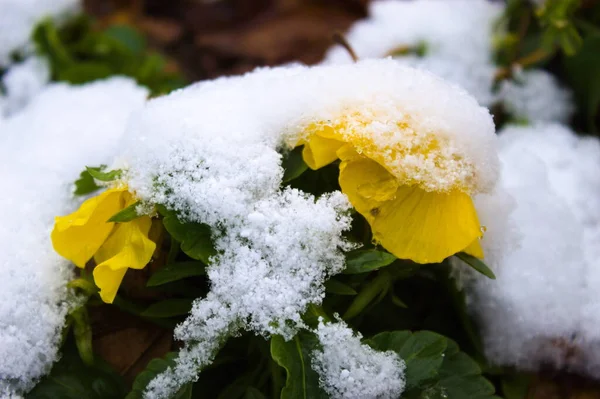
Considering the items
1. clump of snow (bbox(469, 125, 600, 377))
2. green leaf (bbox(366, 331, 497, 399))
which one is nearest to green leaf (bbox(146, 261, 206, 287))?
green leaf (bbox(366, 331, 497, 399))

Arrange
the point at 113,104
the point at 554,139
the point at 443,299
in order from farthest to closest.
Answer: the point at 554,139
the point at 113,104
the point at 443,299

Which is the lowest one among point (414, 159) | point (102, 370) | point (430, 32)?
point (102, 370)

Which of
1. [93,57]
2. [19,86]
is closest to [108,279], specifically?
[19,86]

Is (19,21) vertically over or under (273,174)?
under

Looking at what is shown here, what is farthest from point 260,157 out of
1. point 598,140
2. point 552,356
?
point 598,140

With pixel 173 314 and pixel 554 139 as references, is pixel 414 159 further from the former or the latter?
pixel 554 139

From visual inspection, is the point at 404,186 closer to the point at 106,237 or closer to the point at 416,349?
the point at 416,349

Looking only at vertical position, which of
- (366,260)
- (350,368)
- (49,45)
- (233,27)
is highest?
(366,260)
